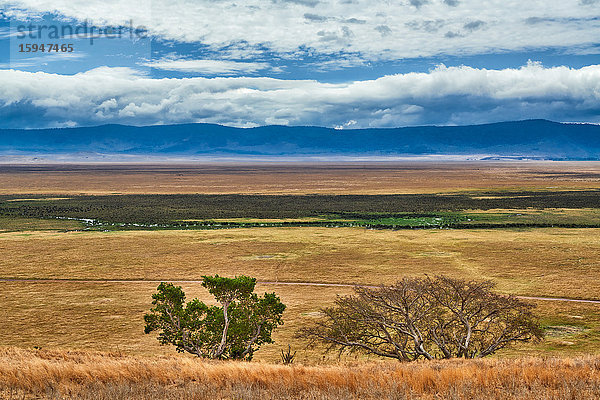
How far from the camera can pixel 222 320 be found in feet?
97.3

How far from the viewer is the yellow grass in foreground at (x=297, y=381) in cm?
1838

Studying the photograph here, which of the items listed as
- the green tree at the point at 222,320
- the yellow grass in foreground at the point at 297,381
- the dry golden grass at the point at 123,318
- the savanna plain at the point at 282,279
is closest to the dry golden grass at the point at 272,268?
the dry golden grass at the point at 123,318

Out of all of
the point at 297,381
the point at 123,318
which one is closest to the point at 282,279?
the point at 123,318

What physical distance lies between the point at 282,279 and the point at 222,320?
29.6 meters

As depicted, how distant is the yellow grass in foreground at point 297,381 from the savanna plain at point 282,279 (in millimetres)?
76

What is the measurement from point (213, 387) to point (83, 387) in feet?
15.0

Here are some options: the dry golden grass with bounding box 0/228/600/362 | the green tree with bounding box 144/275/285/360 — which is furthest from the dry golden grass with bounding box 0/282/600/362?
the green tree with bounding box 144/275/285/360

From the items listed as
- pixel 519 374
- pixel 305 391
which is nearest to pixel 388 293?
pixel 519 374

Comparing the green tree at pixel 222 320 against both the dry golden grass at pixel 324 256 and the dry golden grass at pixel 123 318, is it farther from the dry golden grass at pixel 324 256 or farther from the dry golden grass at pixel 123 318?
the dry golden grass at pixel 324 256

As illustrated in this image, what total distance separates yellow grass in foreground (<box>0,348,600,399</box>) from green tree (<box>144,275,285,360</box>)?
237 inches

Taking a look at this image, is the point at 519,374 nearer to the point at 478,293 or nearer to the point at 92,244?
the point at 478,293

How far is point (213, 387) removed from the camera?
765 inches

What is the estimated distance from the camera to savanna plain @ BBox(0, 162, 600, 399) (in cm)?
1978

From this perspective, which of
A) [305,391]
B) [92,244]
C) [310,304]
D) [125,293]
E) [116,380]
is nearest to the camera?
[305,391]
